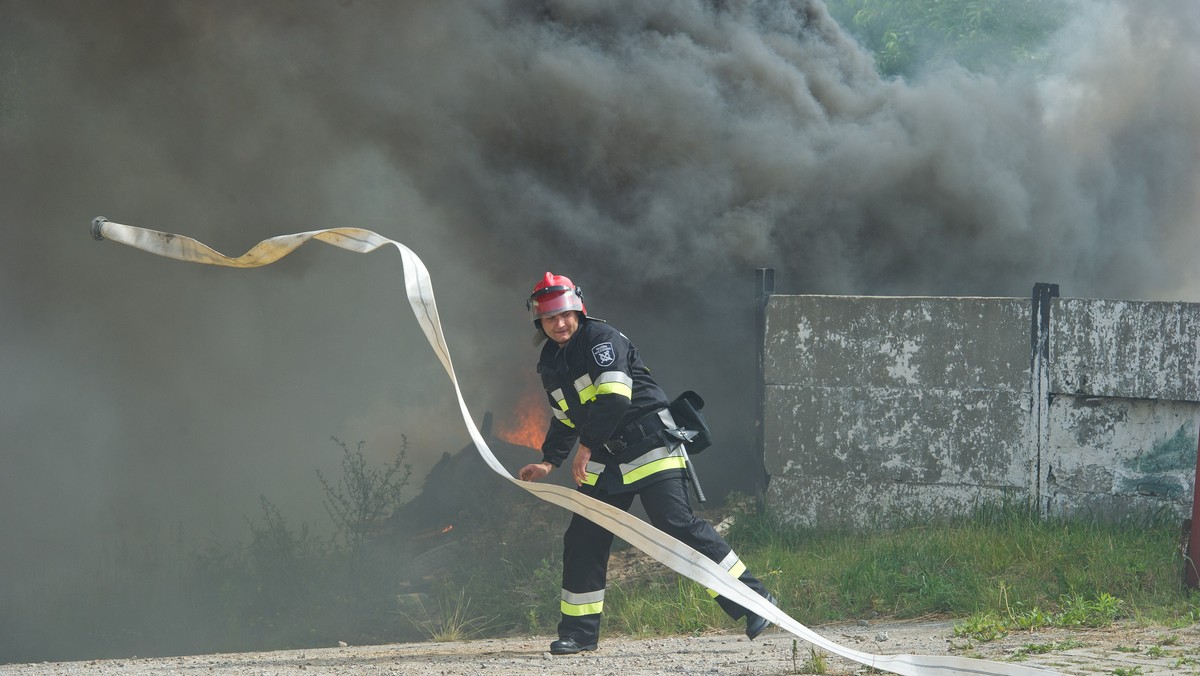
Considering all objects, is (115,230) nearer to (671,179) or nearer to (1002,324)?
(1002,324)

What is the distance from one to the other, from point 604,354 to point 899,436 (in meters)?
2.92

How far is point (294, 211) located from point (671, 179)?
3.42 metres

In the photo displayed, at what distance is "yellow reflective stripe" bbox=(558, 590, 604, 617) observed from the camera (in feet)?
14.6

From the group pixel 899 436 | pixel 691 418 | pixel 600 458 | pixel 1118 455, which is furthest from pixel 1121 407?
pixel 600 458

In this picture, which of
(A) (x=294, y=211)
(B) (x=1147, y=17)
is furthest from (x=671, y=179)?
(B) (x=1147, y=17)

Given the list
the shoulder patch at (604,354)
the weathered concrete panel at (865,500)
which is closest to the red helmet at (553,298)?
the shoulder patch at (604,354)

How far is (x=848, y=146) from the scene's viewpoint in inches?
393

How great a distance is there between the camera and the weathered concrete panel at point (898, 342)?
6336 millimetres

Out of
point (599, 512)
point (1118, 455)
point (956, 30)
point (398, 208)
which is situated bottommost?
point (599, 512)

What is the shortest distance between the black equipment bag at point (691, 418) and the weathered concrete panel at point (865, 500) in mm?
2320

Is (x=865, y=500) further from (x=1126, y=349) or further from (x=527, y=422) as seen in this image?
(x=527, y=422)

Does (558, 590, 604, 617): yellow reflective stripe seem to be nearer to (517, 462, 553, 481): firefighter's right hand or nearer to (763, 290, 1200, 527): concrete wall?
(517, 462, 553, 481): firefighter's right hand

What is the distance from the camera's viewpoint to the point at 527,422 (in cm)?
972

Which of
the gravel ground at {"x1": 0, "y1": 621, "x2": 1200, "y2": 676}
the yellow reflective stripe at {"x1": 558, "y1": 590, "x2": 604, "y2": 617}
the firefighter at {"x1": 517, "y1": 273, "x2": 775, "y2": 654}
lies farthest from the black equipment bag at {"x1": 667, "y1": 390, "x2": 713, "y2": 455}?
the gravel ground at {"x1": 0, "y1": 621, "x2": 1200, "y2": 676}
